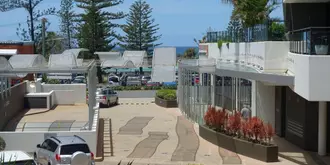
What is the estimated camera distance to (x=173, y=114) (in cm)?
3725

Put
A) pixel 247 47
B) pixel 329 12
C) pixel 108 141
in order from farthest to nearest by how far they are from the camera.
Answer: pixel 247 47 → pixel 108 141 → pixel 329 12

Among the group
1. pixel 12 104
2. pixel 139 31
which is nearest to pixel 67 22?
pixel 139 31

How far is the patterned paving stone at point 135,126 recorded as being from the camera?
28.9m

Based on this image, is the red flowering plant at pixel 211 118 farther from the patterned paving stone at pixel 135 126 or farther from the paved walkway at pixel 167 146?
the patterned paving stone at pixel 135 126

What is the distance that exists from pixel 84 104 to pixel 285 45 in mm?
21310

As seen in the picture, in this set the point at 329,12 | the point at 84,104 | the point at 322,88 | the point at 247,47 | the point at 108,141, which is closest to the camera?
the point at 322,88

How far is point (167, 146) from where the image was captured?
24562mm

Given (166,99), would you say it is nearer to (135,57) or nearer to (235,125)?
(135,57)

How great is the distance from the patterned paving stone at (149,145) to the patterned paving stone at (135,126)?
3.71 feet

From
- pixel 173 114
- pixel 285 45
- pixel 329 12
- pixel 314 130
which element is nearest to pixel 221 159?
pixel 314 130

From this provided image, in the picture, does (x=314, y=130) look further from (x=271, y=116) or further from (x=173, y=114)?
(x=173, y=114)

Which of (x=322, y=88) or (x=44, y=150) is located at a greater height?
(x=322, y=88)

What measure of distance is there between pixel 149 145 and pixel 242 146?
482 centimetres

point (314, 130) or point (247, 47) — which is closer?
point (314, 130)
